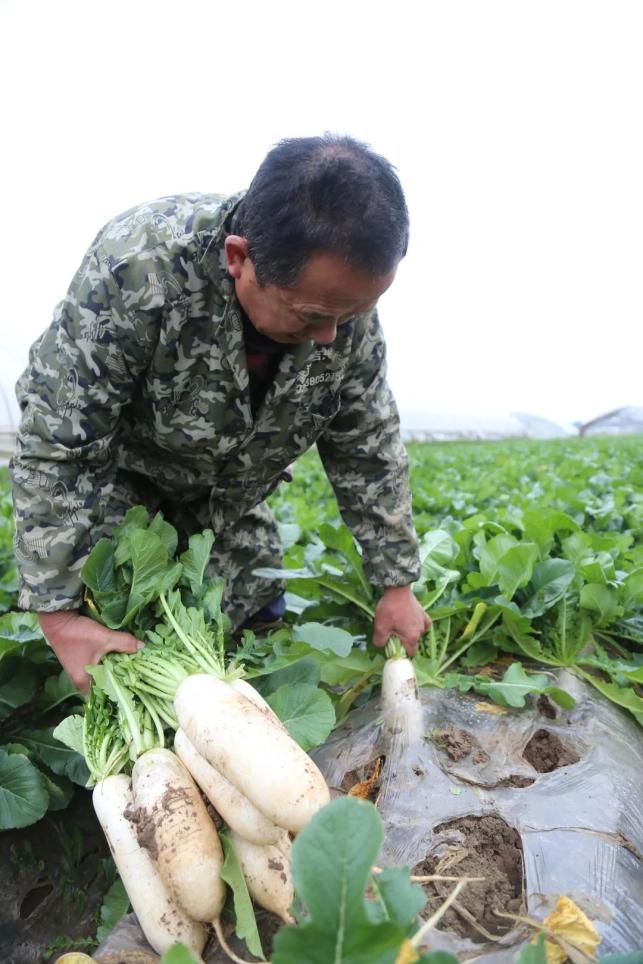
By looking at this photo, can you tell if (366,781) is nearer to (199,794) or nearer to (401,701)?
(401,701)

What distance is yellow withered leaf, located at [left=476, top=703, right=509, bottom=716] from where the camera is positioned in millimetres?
2111

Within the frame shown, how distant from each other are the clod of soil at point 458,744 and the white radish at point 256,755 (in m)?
0.57

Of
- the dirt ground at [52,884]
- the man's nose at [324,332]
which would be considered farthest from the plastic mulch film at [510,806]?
the man's nose at [324,332]

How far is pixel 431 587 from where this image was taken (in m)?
2.73

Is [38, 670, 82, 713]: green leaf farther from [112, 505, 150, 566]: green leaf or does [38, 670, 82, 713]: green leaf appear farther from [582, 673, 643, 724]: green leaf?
[582, 673, 643, 724]: green leaf

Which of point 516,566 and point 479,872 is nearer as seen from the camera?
point 479,872

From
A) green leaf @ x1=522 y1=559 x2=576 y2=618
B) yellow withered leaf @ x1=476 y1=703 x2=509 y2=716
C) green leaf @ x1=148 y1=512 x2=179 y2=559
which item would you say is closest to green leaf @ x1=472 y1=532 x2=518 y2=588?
green leaf @ x1=522 y1=559 x2=576 y2=618

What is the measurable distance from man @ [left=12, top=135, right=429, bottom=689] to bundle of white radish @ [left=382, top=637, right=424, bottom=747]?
6.3 inches

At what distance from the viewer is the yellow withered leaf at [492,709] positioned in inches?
83.1

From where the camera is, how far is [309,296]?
5.55ft

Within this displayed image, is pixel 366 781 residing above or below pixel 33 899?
above

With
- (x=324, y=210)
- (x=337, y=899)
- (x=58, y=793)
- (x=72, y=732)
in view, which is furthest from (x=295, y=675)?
(x=324, y=210)

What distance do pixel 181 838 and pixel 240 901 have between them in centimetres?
16

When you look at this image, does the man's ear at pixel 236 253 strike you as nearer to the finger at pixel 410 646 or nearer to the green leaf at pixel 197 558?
the green leaf at pixel 197 558
